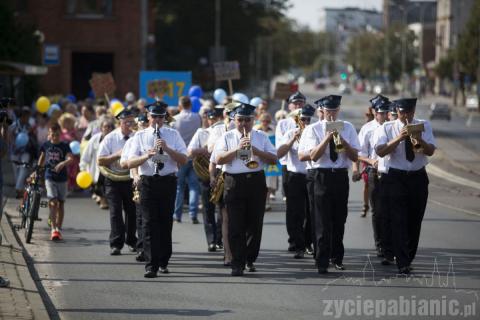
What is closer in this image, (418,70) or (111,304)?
(111,304)

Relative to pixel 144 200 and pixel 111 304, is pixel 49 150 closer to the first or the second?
pixel 144 200

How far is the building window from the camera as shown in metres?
49.4

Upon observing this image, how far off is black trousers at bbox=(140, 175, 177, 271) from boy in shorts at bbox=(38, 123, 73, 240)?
360cm

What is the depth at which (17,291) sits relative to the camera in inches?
445

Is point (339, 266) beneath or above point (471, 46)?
above

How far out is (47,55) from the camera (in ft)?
141

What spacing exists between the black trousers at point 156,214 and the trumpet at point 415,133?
2.55 m

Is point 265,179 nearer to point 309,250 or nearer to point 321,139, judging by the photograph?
point 321,139

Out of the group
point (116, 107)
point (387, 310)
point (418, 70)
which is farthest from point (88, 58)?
point (418, 70)

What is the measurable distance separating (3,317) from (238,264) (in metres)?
3.50

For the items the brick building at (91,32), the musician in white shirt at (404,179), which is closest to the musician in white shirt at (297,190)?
the musician in white shirt at (404,179)

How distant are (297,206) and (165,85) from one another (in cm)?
1395

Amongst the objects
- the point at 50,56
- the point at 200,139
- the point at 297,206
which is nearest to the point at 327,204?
the point at 297,206

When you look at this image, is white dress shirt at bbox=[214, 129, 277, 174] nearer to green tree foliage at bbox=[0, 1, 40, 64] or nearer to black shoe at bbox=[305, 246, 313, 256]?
black shoe at bbox=[305, 246, 313, 256]
